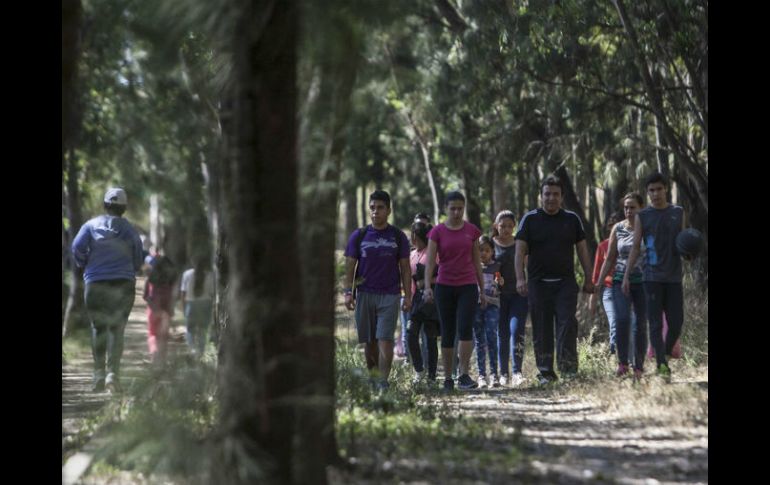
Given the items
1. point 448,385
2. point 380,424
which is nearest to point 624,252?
point 448,385

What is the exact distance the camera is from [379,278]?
11.3 m

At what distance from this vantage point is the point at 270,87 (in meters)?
5.62

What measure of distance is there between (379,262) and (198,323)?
10.7ft

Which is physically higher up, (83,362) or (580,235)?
(580,235)

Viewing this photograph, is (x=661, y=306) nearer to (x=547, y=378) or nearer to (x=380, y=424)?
(x=547, y=378)

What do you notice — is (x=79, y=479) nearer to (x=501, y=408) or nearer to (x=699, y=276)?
(x=501, y=408)

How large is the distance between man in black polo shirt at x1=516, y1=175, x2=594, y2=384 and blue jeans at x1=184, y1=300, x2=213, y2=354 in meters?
4.41

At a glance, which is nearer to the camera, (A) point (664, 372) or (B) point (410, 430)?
(B) point (410, 430)

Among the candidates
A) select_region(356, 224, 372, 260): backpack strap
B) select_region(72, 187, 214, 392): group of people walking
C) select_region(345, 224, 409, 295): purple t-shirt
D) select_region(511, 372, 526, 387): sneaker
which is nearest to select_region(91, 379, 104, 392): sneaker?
select_region(72, 187, 214, 392): group of people walking

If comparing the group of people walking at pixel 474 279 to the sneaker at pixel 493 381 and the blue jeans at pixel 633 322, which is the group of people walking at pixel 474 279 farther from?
the sneaker at pixel 493 381

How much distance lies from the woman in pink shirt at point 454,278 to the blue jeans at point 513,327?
1.05 m

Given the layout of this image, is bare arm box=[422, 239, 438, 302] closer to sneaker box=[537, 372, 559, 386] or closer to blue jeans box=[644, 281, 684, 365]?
sneaker box=[537, 372, 559, 386]
